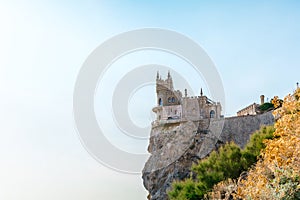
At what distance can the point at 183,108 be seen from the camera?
43438 mm

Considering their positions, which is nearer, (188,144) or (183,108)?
(188,144)

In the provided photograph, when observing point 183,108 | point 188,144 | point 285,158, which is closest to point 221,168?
point 188,144

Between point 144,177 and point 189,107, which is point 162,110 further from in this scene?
point 144,177

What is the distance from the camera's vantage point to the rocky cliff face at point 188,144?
33.5 meters

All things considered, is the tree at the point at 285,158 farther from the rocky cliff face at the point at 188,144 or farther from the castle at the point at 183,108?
the castle at the point at 183,108

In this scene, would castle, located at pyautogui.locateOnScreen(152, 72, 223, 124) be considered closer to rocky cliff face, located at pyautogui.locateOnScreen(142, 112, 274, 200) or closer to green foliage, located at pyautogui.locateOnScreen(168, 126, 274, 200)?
rocky cliff face, located at pyautogui.locateOnScreen(142, 112, 274, 200)

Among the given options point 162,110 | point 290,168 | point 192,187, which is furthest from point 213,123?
point 290,168

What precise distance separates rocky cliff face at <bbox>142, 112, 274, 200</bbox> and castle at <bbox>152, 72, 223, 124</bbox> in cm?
471

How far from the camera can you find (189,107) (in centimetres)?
4350

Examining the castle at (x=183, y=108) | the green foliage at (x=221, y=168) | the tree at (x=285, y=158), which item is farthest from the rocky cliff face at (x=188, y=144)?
the tree at (x=285, y=158)

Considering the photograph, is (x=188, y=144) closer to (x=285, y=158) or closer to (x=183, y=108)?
(x=183, y=108)

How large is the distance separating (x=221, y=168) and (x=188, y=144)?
1163 centimetres

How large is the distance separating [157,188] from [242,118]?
901 centimetres

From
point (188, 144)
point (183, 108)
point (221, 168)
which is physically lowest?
point (221, 168)
